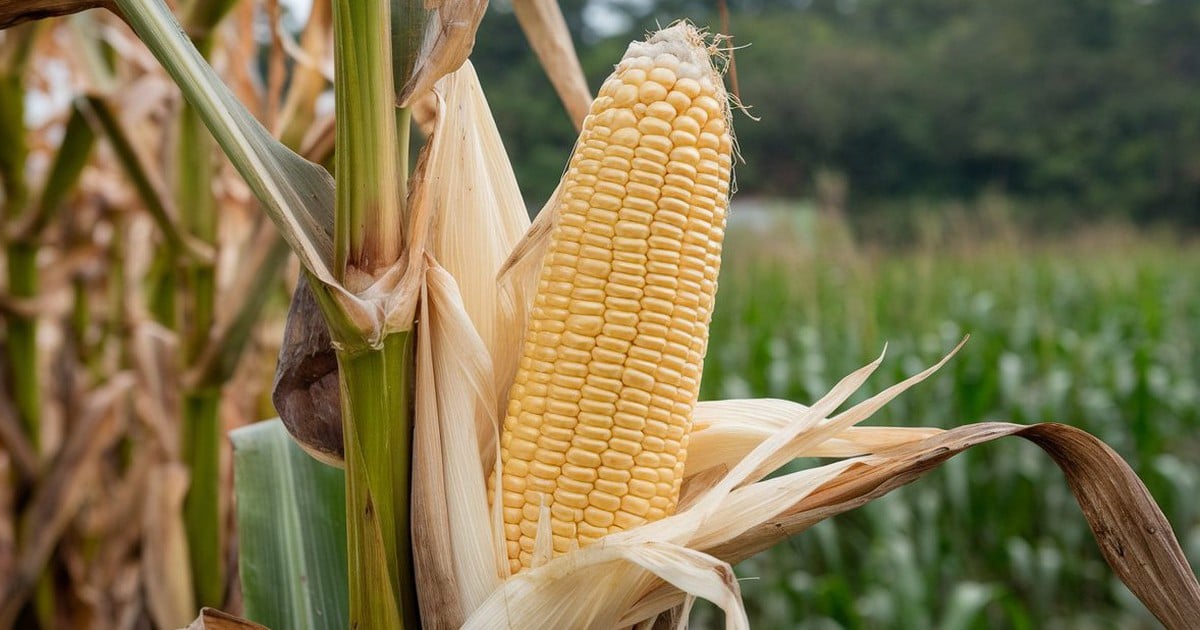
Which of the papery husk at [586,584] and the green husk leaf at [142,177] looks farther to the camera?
the green husk leaf at [142,177]

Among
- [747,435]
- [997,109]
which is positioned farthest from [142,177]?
[997,109]

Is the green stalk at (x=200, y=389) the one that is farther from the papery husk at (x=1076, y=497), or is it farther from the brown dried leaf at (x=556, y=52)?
the papery husk at (x=1076, y=497)

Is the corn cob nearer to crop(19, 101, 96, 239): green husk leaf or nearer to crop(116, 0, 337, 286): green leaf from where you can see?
crop(116, 0, 337, 286): green leaf

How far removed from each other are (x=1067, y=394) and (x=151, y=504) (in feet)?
14.0

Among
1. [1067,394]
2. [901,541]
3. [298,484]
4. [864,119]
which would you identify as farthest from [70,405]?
[864,119]

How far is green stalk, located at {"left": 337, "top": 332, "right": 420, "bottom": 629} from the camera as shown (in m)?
0.74

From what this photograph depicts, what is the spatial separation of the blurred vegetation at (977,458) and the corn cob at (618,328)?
75.5 inches

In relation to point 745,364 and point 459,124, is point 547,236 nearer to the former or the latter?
point 459,124

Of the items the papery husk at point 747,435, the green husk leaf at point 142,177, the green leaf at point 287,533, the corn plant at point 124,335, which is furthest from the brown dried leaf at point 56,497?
the papery husk at point 747,435

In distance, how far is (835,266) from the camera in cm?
827

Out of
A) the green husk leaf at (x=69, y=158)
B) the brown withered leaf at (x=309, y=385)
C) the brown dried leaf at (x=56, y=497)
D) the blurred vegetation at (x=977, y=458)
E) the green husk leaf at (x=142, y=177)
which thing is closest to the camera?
the brown withered leaf at (x=309, y=385)

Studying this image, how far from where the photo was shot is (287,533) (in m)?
1.07

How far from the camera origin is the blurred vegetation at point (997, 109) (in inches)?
1267

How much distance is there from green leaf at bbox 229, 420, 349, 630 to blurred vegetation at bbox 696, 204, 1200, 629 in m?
1.85
